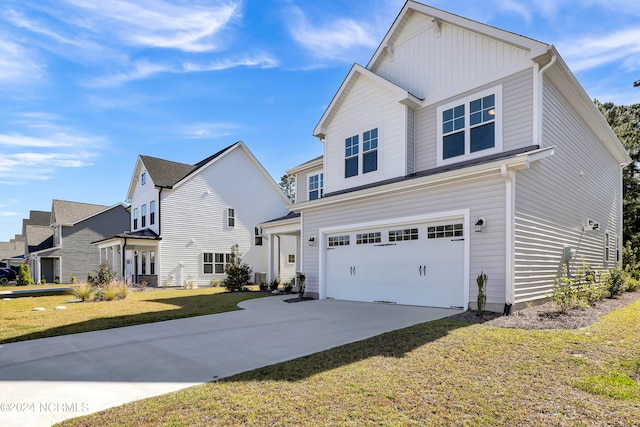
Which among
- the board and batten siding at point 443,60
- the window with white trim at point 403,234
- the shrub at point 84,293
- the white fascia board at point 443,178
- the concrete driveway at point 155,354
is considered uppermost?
the board and batten siding at point 443,60

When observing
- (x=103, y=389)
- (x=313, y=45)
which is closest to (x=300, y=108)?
(x=313, y=45)

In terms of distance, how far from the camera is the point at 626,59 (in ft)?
43.8

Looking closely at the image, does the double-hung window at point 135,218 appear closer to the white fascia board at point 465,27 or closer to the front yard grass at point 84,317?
the front yard grass at point 84,317

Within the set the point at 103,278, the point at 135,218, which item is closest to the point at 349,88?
the point at 103,278

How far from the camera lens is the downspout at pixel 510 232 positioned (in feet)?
26.5

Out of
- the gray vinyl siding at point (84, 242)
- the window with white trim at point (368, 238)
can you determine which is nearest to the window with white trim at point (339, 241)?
the window with white trim at point (368, 238)

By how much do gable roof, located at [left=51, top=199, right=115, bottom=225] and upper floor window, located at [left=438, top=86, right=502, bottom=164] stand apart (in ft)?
102

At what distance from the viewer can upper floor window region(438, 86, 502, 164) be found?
32.1 feet

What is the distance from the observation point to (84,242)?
102 ft

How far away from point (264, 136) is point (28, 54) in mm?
15849

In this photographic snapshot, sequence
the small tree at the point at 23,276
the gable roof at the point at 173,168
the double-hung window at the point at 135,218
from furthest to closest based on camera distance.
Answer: the small tree at the point at 23,276
the double-hung window at the point at 135,218
the gable roof at the point at 173,168

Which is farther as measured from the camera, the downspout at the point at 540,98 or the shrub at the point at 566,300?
the downspout at the point at 540,98

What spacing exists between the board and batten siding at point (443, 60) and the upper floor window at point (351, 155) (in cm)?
244

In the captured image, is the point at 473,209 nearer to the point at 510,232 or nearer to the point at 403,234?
the point at 510,232
